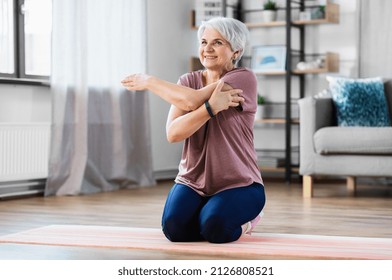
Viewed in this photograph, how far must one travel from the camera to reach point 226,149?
303 centimetres

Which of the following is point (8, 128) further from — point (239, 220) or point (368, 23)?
point (368, 23)

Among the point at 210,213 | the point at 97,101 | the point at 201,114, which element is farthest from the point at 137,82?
the point at 97,101

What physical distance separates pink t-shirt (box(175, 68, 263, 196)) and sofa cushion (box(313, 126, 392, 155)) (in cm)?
185

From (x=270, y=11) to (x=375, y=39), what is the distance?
902mm

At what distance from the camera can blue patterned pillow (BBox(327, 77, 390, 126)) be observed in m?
5.23

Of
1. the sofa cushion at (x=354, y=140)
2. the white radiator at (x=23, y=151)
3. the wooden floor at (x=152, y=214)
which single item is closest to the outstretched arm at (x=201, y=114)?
the wooden floor at (x=152, y=214)

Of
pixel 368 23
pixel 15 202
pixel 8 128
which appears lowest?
pixel 15 202

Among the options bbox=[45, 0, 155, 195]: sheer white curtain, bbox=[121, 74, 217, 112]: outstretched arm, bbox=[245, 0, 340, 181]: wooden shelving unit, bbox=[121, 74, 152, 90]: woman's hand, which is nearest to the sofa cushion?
bbox=[245, 0, 340, 181]: wooden shelving unit

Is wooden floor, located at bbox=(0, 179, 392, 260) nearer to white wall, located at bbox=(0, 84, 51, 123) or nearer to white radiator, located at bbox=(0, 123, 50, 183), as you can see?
white radiator, located at bbox=(0, 123, 50, 183)

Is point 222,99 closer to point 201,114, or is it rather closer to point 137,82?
point 201,114

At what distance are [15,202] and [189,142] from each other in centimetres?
198

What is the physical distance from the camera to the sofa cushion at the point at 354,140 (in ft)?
15.7

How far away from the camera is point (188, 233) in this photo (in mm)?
3023
